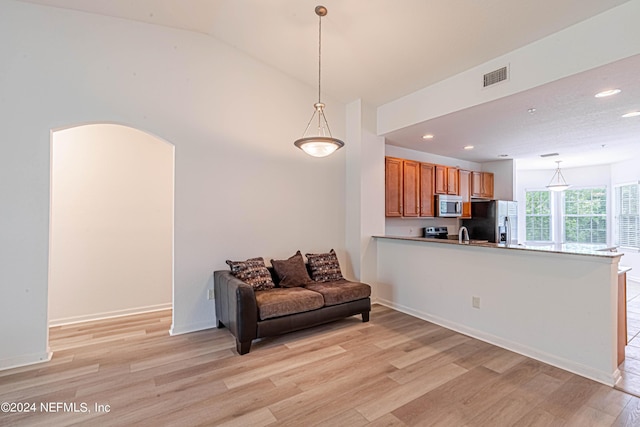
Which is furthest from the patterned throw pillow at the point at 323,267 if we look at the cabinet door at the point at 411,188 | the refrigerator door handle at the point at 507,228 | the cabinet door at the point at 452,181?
the refrigerator door handle at the point at 507,228

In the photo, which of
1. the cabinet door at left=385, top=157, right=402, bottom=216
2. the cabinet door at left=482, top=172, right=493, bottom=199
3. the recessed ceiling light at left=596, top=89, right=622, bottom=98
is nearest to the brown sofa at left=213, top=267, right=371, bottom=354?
the cabinet door at left=385, top=157, right=402, bottom=216

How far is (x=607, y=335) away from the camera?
2459mm

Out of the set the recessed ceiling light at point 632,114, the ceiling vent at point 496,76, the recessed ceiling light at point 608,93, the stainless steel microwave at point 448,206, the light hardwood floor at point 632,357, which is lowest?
the light hardwood floor at point 632,357

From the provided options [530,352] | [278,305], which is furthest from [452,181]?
[278,305]

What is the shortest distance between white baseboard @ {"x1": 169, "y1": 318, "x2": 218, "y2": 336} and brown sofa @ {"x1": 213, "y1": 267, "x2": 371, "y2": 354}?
0.11m

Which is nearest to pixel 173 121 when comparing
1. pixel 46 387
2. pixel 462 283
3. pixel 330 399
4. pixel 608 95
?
pixel 46 387

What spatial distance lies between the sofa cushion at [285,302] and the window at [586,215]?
Answer: 7.96 metres

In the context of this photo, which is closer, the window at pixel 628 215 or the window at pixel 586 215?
the window at pixel 628 215

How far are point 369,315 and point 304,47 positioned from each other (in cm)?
367

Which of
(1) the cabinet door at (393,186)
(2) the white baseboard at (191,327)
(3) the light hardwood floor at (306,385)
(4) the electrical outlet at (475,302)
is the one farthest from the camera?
(1) the cabinet door at (393,186)

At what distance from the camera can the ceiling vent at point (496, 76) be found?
3051 mm

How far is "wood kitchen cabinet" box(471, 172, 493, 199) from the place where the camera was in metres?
6.58

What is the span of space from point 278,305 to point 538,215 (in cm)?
843

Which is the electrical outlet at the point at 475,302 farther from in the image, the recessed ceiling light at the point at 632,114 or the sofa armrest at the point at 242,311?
the recessed ceiling light at the point at 632,114
